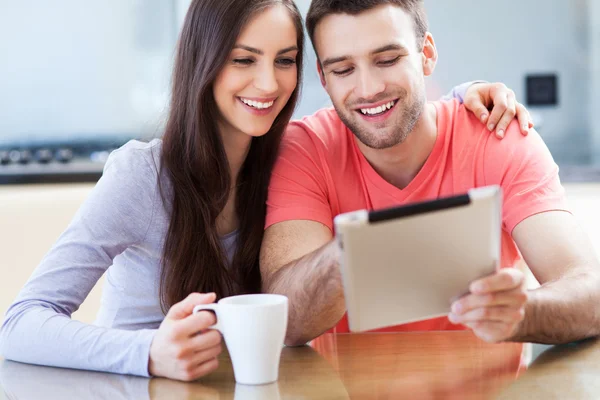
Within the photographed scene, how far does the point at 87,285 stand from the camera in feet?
4.28

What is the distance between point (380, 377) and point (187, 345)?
0.87 ft

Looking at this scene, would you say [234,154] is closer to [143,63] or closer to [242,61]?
[242,61]

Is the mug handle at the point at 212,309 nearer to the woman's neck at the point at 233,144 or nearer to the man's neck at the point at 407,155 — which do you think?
the woman's neck at the point at 233,144

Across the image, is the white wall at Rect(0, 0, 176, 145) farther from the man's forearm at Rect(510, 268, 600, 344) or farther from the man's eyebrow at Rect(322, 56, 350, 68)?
the man's forearm at Rect(510, 268, 600, 344)

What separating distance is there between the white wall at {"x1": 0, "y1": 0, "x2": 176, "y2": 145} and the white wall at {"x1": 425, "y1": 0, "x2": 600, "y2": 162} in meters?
1.20

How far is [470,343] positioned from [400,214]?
46cm

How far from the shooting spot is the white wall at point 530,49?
3139 millimetres

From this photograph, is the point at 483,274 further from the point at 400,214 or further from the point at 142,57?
the point at 142,57

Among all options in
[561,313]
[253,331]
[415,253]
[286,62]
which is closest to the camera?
[415,253]

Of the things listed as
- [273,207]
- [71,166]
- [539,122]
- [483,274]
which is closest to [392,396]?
[483,274]

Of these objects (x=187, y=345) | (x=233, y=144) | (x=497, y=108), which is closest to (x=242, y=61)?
(x=233, y=144)

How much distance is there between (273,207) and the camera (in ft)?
5.07

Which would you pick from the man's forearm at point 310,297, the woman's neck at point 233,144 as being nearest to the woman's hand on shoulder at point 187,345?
the man's forearm at point 310,297

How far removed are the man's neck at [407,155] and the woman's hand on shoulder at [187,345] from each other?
2.30 feet
